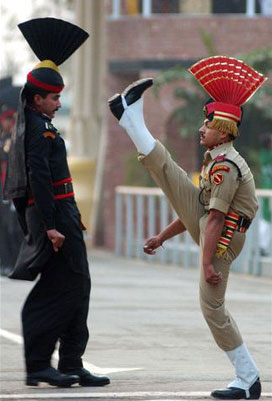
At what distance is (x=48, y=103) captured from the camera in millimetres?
9383

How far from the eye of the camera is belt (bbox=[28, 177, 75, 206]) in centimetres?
922

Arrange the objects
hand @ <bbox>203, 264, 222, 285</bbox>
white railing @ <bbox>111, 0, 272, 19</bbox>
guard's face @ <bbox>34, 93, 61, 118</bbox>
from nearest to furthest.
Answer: hand @ <bbox>203, 264, 222, 285</bbox> < guard's face @ <bbox>34, 93, 61, 118</bbox> < white railing @ <bbox>111, 0, 272, 19</bbox>

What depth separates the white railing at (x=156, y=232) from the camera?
1972 cm

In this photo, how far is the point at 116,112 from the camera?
866cm

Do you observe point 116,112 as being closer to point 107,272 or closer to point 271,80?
point 107,272

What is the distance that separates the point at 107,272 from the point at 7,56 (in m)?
71.9

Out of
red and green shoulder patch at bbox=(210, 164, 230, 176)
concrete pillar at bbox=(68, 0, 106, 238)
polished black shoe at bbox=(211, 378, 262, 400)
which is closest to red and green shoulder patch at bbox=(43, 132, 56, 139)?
red and green shoulder patch at bbox=(210, 164, 230, 176)

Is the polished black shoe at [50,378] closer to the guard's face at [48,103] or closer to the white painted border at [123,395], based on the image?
the white painted border at [123,395]

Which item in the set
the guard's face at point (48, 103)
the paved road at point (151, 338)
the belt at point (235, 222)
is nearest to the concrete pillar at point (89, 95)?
the paved road at point (151, 338)

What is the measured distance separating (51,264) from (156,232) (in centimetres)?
1457

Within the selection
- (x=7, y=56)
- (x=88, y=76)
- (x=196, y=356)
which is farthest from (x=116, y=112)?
(x=7, y=56)

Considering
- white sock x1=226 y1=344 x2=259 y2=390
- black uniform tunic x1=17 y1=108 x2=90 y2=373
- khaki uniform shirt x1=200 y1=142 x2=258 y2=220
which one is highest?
khaki uniform shirt x1=200 y1=142 x2=258 y2=220

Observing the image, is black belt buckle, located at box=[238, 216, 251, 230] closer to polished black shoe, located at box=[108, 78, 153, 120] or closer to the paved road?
polished black shoe, located at box=[108, 78, 153, 120]

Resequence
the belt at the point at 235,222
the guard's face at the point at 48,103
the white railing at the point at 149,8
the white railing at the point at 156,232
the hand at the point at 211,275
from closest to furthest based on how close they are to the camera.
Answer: the hand at the point at 211,275
the belt at the point at 235,222
the guard's face at the point at 48,103
the white railing at the point at 156,232
the white railing at the point at 149,8
